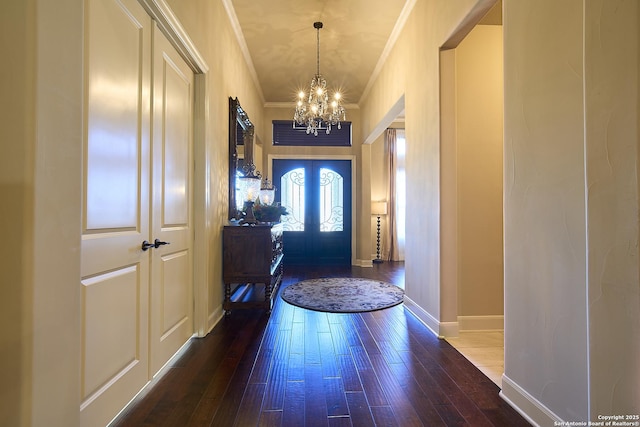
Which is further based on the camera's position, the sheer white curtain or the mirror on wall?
the sheer white curtain

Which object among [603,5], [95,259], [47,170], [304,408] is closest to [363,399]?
[304,408]

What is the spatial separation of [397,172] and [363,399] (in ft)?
20.7

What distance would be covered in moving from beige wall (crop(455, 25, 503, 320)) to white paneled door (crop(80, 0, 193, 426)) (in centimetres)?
253

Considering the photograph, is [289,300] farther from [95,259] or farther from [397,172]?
[397,172]

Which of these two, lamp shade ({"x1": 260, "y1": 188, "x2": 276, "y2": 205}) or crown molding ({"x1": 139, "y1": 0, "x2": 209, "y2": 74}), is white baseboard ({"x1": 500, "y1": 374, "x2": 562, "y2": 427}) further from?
lamp shade ({"x1": 260, "y1": 188, "x2": 276, "y2": 205})

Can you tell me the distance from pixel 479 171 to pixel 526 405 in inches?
79.7

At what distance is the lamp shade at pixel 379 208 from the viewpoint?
733 cm

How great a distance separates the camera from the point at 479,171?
3.00 m

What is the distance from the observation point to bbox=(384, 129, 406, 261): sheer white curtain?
7.50 m

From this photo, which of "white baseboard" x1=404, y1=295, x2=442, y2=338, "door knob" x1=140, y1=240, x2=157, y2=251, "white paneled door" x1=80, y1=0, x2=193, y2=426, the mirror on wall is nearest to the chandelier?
the mirror on wall

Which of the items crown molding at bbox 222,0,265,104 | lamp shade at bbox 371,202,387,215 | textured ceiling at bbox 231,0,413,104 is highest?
textured ceiling at bbox 231,0,413,104

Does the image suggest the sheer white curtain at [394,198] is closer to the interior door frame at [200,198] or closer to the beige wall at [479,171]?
the beige wall at [479,171]

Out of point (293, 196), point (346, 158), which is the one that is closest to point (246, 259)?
point (293, 196)

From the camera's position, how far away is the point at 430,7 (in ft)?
9.87
